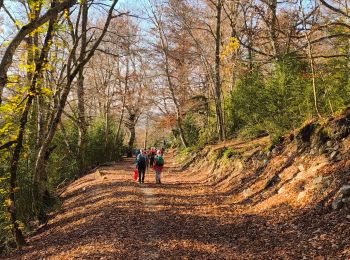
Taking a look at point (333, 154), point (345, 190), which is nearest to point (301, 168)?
point (333, 154)

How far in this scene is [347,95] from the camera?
36.3 feet

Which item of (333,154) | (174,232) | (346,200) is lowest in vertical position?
(174,232)

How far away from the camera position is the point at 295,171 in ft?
36.7

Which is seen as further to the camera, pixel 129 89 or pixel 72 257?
pixel 129 89

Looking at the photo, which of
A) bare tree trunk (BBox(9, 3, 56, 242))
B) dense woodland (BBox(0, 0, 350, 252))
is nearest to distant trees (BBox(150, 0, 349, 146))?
dense woodland (BBox(0, 0, 350, 252))

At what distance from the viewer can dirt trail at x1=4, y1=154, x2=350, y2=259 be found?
751 centimetres

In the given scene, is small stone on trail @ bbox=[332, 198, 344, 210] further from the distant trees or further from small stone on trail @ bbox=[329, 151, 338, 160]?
the distant trees

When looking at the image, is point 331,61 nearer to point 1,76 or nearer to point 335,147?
point 335,147

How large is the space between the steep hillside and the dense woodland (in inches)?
30.3

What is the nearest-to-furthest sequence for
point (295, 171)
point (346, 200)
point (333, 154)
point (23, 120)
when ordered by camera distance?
point (346, 200) < point (333, 154) < point (23, 120) < point (295, 171)

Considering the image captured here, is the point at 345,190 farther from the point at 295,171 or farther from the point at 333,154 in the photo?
the point at 295,171

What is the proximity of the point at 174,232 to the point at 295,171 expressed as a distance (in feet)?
14.0

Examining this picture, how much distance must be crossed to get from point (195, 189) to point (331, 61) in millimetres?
7486

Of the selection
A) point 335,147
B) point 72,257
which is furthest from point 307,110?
point 72,257
